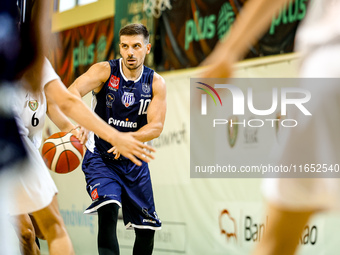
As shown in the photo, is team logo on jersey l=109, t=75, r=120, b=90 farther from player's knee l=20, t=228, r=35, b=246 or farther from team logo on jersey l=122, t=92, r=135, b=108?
player's knee l=20, t=228, r=35, b=246

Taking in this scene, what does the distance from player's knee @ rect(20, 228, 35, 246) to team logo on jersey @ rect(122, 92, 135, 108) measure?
4.70 feet

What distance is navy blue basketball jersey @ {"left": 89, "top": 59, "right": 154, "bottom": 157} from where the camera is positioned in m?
5.31

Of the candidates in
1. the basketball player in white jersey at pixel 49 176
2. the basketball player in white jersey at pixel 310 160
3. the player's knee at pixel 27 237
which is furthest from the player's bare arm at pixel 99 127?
the player's knee at pixel 27 237

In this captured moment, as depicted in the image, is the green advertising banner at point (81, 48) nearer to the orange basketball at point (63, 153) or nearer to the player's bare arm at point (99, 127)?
the orange basketball at point (63, 153)

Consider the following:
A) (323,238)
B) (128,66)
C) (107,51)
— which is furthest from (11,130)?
(107,51)

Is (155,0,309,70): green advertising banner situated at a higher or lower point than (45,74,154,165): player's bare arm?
higher

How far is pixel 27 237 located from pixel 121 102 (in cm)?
149

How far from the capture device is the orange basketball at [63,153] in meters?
5.39

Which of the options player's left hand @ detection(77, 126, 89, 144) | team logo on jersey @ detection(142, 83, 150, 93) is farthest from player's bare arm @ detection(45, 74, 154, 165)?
team logo on jersey @ detection(142, 83, 150, 93)

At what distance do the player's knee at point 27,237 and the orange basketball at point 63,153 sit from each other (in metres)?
0.62

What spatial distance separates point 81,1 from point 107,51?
1686 mm

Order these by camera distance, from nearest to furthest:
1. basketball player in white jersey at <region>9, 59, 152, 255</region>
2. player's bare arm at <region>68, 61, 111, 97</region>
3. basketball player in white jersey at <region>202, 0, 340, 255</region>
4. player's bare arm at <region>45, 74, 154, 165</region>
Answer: basketball player in white jersey at <region>202, 0, 340, 255</region>
basketball player in white jersey at <region>9, 59, 152, 255</region>
player's bare arm at <region>45, 74, 154, 165</region>
player's bare arm at <region>68, 61, 111, 97</region>

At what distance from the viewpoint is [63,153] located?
17.7 ft

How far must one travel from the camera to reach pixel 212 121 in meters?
8.34
